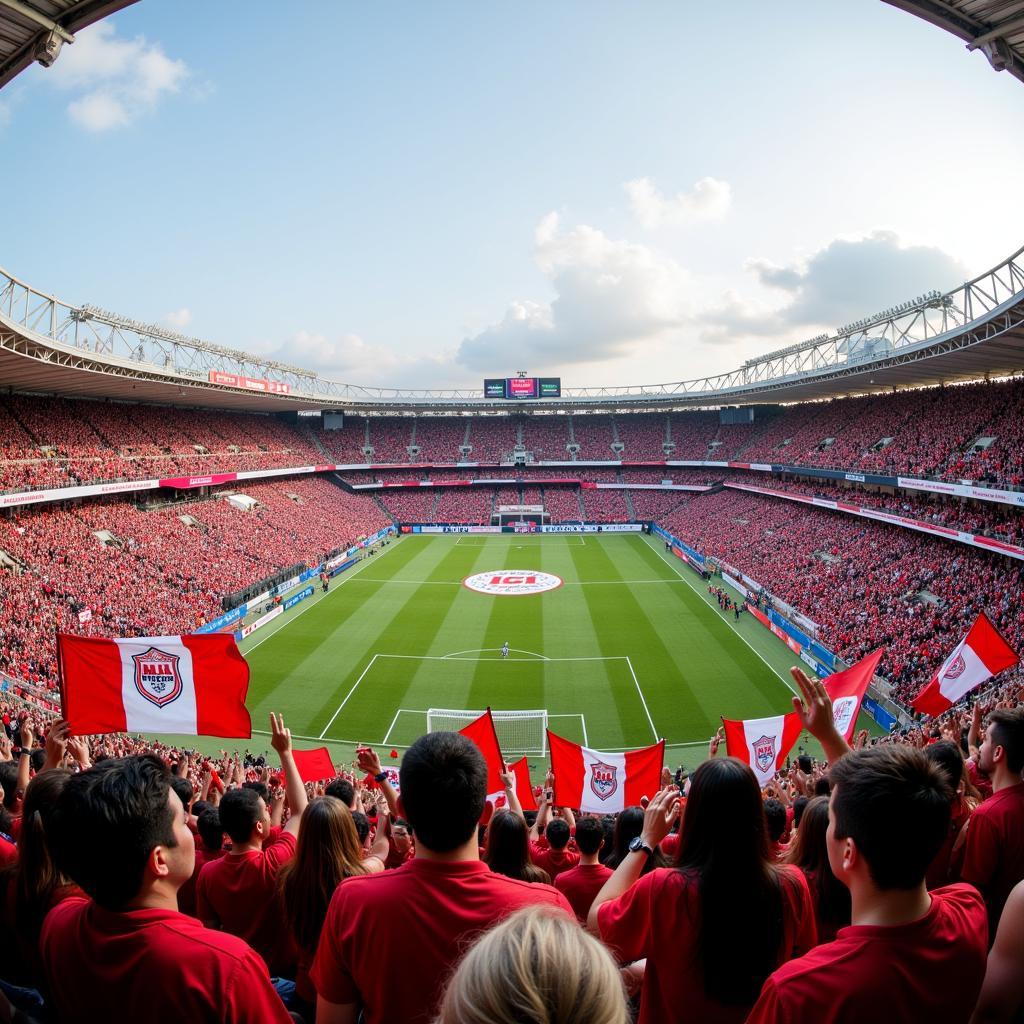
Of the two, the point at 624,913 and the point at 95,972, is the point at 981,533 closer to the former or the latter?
the point at 624,913

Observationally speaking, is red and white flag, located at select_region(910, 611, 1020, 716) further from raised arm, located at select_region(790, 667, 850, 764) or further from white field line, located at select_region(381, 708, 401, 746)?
white field line, located at select_region(381, 708, 401, 746)

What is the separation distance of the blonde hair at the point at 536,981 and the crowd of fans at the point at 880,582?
23.4 metres

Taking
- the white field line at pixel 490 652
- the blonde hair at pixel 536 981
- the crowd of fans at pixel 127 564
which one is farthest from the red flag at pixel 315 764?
the white field line at pixel 490 652

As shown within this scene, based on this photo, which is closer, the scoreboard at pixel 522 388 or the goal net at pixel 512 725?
the goal net at pixel 512 725

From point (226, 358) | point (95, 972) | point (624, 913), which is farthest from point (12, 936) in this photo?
point (226, 358)

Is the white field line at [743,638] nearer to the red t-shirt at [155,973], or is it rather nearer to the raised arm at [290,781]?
the raised arm at [290,781]

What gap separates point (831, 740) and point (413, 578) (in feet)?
133

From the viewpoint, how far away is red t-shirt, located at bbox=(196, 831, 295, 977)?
13.7 ft

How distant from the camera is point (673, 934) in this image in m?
2.74

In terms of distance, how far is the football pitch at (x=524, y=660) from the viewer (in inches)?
891

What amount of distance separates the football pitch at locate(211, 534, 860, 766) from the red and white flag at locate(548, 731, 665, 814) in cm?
1036

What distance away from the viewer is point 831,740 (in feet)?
12.4

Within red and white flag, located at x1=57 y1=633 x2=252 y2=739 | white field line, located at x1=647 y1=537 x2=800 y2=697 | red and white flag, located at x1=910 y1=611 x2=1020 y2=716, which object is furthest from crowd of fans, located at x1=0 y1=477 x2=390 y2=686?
white field line, located at x1=647 y1=537 x2=800 y2=697

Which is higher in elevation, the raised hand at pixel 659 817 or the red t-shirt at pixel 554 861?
the raised hand at pixel 659 817
